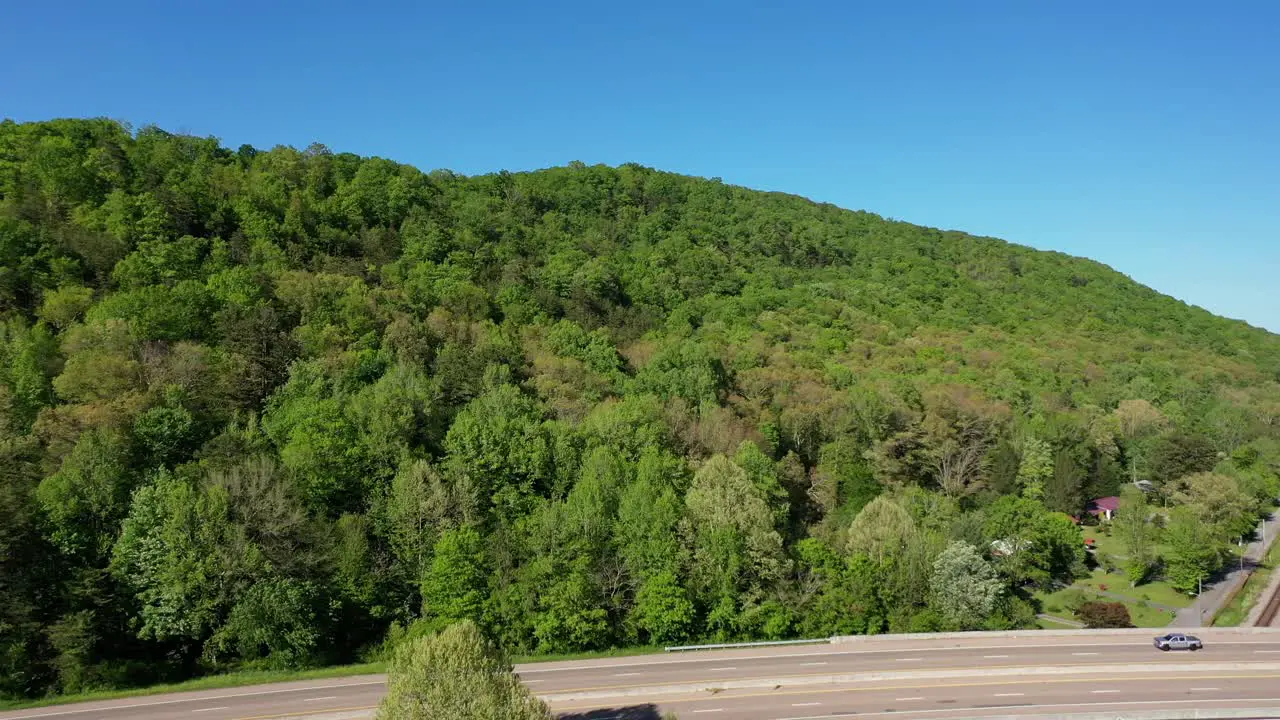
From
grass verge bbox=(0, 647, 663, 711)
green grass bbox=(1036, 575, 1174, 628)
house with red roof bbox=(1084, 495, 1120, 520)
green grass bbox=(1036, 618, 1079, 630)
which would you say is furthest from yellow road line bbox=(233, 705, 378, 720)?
house with red roof bbox=(1084, 495, 1120, 520)

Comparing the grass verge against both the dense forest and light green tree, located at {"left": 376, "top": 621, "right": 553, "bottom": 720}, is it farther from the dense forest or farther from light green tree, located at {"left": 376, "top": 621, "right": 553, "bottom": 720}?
light green tree, located at {"left": 376, "top": 621, "right": 553, "bottom": 720}

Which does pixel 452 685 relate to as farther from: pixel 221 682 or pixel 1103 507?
pixel 1103 507

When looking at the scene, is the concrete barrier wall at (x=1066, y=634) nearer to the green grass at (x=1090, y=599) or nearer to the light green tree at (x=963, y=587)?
the light green tree at (x=963, y=587)

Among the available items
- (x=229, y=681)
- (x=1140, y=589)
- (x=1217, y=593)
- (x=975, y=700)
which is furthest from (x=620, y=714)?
(x=1217, y=593)

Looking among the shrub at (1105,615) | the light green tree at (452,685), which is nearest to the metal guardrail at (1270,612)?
the shrub at (1105,615)

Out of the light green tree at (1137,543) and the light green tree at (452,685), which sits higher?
the light green tree at (452,685)

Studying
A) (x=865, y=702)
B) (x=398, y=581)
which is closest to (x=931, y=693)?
(x=865, y=702)
